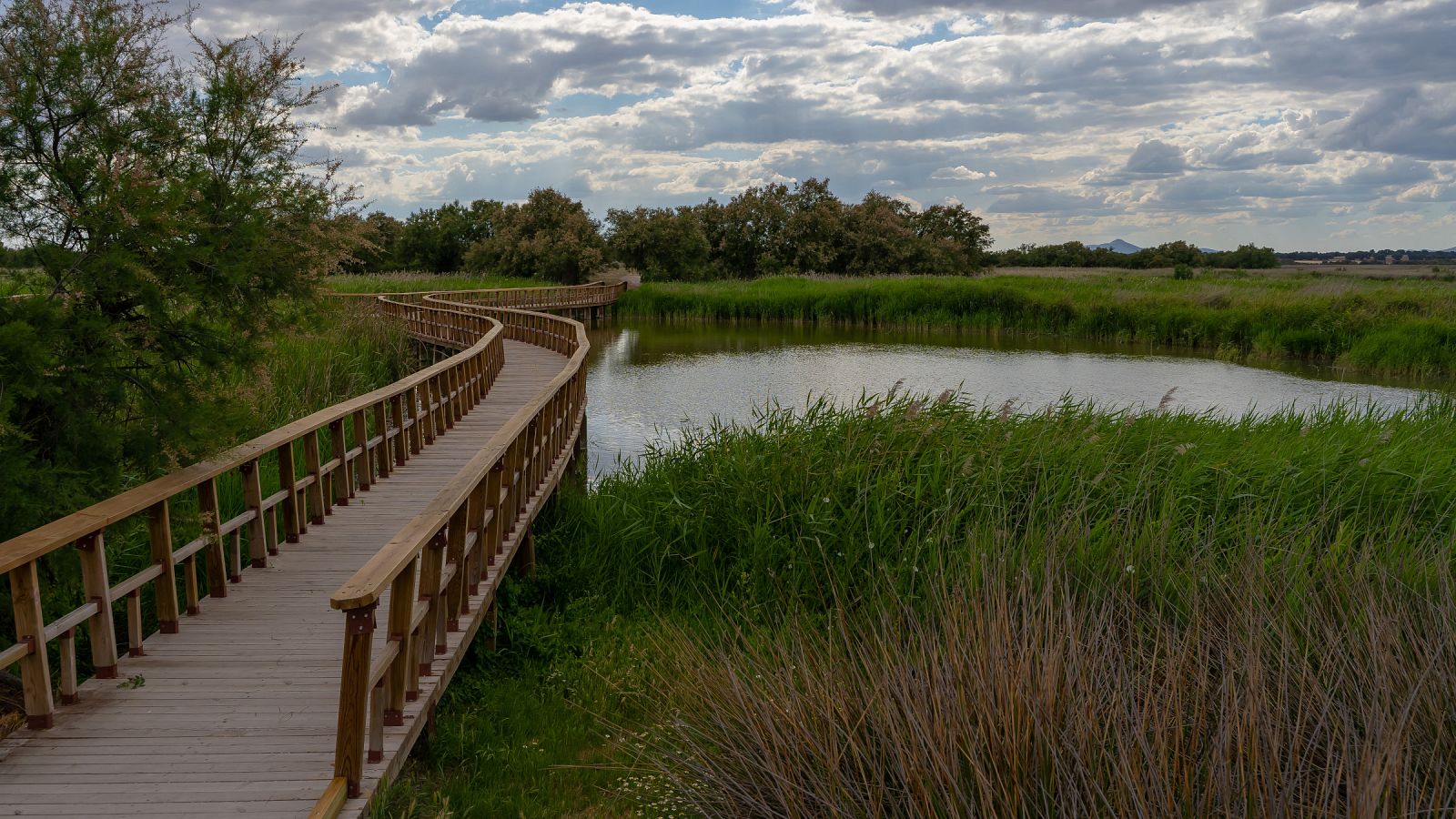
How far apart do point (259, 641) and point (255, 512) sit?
1328mm

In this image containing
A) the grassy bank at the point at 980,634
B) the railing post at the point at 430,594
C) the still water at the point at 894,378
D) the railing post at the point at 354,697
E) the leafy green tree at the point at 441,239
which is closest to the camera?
the grassy bank at the point at 980,634

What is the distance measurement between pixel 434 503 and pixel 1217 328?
33.2 m

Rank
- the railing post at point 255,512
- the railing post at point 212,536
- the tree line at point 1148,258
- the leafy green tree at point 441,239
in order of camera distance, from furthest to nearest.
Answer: the tree line at point 1148,258
the leafy green tree at point 441,239
the railing post at point 255,512
the railing post at point 212,536

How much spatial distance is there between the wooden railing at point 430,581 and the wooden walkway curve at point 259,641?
0.04ft

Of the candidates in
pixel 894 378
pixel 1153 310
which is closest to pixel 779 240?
pixel 1153 310

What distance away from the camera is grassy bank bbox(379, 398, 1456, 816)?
3.40 metres

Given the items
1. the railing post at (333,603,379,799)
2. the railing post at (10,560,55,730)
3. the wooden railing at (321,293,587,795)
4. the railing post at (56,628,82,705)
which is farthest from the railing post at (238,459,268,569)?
the railing post at (333,603,379,799)

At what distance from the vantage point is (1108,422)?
10977mm

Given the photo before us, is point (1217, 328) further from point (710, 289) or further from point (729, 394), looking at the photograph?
point (710, 289)

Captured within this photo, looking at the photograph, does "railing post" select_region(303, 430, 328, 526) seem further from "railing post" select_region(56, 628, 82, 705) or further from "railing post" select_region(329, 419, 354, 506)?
"railing post" select_region(56, 628, 82, 705)

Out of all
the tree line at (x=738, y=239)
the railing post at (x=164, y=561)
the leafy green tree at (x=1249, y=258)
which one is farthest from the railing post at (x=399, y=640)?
the leafy green tree at (x=1249, y=258)

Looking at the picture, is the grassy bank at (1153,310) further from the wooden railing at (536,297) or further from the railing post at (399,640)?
the railing post at (399,640)

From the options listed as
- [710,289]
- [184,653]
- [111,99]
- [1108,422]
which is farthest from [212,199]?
[710,289]

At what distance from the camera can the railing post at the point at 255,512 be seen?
22.1ft
